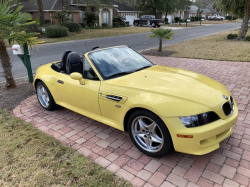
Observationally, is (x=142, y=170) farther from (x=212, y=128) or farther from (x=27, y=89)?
(x=27, y=89)

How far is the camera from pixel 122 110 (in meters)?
3.00

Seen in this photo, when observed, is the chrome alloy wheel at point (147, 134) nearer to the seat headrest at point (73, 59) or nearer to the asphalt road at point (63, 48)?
the seat headrest at point (73, 59)

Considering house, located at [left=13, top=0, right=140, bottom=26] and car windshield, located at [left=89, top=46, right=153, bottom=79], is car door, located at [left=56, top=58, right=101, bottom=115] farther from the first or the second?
house, located at [left=13, top=0, right=140, bottom=26]

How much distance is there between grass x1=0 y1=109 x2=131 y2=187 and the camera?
2.56 meters

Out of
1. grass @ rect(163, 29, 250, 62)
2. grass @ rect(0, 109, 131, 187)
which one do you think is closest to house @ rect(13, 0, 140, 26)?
grass @ rect(163, 29, 250, 62)

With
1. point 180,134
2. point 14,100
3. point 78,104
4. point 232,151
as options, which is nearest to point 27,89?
point 14,100

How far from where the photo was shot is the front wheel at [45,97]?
4379mm

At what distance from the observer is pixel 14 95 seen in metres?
5.50

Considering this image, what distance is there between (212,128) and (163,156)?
77cm

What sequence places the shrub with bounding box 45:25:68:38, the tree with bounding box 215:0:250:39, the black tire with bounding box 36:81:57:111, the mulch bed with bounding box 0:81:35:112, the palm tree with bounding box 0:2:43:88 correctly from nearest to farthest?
the black tire with bounding box 36:81:57:111 → the palm tree with bounding box 0:2:43:88 → the mulch bed with bounding box 0:81:35:112 → the tree with bounding box 215:0:250:39 → the shrub with bounding box 45:25:68:38

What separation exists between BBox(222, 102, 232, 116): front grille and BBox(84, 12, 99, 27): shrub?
1204 inches

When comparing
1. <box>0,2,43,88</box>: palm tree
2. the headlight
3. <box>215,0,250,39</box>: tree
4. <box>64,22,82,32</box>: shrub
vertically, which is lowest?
the headlight

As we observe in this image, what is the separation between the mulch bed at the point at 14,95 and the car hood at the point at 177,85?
305 cm

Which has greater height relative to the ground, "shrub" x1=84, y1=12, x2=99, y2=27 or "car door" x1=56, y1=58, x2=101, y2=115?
"shrub" x1=84, y1=12, x2=99, y2=27
